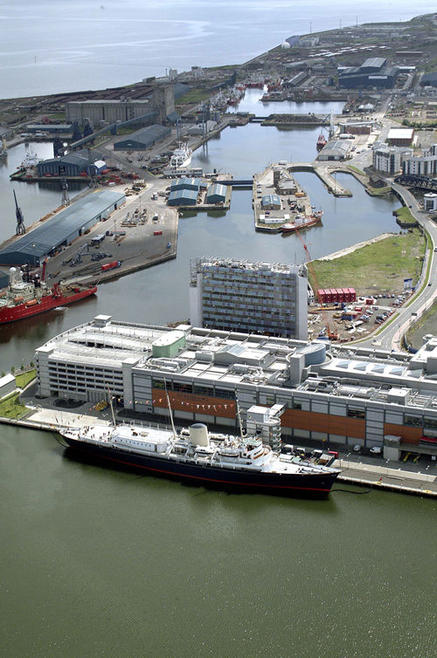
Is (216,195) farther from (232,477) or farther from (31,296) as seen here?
(232,477)

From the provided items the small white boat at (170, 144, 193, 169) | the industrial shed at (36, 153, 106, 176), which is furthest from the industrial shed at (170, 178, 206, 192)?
the industrial shed at (36, 153, 106, 176)

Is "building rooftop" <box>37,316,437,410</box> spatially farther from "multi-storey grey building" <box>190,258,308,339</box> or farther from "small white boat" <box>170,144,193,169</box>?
"small white boat" <box>170,144,193,169</box>

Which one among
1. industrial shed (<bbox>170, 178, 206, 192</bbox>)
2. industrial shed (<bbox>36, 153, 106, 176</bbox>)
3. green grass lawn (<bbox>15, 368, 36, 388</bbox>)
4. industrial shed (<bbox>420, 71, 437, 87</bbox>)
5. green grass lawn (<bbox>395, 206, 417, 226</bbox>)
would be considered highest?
industrial shed (<bbox>420, 71, 437, 87</bbox>)

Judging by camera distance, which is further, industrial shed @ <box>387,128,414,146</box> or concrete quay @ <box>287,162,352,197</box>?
industrial shed @ <box>387,128,414,146</box>

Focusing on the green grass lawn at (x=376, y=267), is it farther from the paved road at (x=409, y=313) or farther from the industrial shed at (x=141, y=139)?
the industrial shed at (x=141, y=139)

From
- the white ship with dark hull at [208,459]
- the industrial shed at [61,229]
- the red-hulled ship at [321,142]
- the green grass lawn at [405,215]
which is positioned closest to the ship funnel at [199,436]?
the white ship with dark hull at [208,459]

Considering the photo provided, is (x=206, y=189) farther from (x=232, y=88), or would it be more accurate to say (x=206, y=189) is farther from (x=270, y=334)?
(x=232, y=88)
